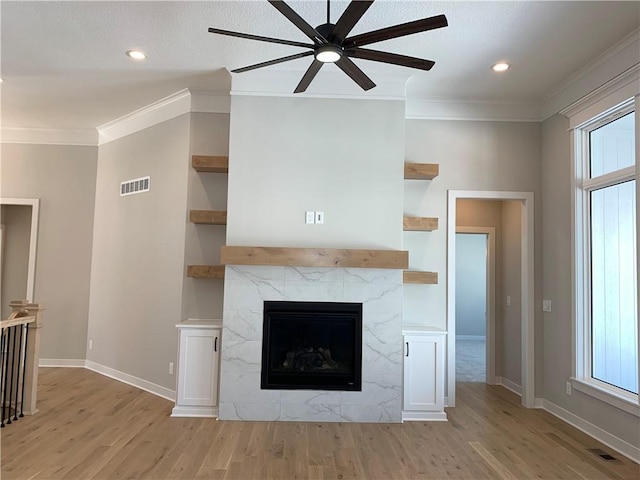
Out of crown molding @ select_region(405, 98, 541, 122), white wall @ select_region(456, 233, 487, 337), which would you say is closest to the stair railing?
crown molding @ select_region(405, 98, 541, 122)

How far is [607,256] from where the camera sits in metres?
3.65

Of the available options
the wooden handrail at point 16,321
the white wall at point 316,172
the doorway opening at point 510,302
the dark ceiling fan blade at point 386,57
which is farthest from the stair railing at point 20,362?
the doorway opening at point 510,302

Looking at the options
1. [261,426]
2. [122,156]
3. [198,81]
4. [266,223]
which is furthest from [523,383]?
[122,156]

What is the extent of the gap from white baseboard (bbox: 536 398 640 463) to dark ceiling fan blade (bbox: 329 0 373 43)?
3545 mm

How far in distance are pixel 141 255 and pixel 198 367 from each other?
5.62ft

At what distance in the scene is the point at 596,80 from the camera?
3682 mm

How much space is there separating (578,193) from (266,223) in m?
2.92

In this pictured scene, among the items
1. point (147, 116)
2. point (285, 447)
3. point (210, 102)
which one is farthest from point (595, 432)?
point (147, 116)

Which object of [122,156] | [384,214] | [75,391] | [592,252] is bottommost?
[75,391]

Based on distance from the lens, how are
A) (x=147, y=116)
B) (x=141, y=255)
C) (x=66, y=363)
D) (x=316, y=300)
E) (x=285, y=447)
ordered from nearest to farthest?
(x=285, y=447)
(x=316, y=300)
(x=141, y=255)
(x=147, y=116)
(x=66, y=363)

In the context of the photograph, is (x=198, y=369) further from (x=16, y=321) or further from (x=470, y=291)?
(x=470, y=291)

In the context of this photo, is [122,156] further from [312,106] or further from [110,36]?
[312,106]

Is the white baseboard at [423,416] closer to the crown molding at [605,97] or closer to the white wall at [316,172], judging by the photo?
the white wall at [316,172]

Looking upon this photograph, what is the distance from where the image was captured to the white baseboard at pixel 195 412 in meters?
3.84
